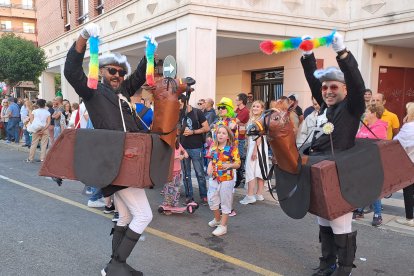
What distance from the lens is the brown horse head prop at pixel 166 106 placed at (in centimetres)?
286

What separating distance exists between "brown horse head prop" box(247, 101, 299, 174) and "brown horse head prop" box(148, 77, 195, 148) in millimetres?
630

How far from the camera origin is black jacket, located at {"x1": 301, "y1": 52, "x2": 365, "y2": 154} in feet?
8.38

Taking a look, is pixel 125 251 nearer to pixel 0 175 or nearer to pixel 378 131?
pixel 378 131

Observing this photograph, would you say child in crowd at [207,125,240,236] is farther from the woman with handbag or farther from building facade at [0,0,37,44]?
building facade at [0,0,37,44]

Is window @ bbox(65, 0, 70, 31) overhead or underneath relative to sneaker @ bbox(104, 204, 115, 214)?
overhead

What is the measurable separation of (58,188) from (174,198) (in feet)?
8.81

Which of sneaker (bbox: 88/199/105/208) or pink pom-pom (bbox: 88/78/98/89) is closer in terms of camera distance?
pink pom-pom (bbox: 88/78/98/89)

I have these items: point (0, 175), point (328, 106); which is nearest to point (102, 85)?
point (328, 106)

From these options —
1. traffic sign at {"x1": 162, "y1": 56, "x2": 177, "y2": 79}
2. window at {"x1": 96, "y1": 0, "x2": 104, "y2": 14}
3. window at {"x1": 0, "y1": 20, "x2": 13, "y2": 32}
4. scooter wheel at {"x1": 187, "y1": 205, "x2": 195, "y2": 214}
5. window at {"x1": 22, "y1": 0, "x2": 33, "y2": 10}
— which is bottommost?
scooter wheel at {"x1": 187, "y1": 205, "x2": 195, "y2": 214}

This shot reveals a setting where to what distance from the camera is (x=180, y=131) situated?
3.51 meters

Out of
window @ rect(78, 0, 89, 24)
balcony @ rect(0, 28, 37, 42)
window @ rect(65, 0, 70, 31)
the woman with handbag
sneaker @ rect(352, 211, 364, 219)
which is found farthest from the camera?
balcony @ rect(0, 28, 37, 42)

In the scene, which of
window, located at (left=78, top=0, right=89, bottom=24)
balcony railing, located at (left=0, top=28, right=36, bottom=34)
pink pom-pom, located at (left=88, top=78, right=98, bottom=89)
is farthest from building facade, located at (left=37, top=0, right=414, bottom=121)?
balcony railing, located at (left=0, top=28, right=36, bottom=34)

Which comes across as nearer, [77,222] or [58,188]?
Result: [77,222]

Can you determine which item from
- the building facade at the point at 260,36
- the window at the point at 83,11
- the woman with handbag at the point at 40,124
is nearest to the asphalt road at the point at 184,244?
the woman with handbag at the point at 40,124
